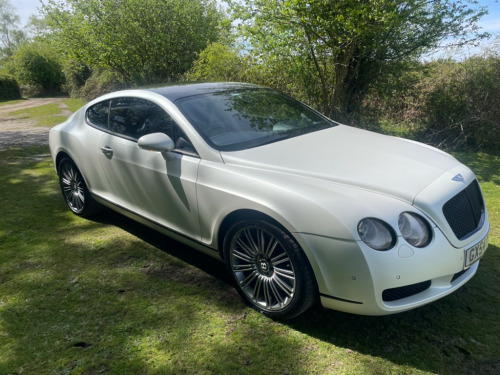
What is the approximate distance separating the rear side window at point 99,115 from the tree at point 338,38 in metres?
4.09

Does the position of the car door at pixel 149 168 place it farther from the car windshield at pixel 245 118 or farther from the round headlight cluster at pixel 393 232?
the round headlight cluster at pixel 393 232

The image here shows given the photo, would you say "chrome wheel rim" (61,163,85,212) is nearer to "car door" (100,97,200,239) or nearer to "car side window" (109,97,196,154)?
"car door" (100,97,200,239)

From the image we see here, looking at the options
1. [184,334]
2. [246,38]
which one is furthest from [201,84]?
[246,38]

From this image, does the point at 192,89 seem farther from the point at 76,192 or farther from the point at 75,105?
the point at 75,105

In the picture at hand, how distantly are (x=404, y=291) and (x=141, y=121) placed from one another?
8.72 ft

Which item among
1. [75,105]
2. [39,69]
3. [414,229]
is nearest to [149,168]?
[414,229]

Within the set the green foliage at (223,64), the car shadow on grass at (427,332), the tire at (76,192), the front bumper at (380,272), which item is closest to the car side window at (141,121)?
the tire at (76,192)

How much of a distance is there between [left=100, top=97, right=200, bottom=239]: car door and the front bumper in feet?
3.67

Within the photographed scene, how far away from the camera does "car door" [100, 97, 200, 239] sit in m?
3.11

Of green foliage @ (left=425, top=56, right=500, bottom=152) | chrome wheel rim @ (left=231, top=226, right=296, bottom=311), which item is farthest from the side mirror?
green foliage @ (left=425, top=56, right=500, bottom=152)

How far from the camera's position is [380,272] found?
2197 mm

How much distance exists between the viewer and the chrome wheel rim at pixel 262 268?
2.58m

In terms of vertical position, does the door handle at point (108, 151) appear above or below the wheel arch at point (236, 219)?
above

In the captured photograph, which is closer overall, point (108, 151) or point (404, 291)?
point (404, 291)
